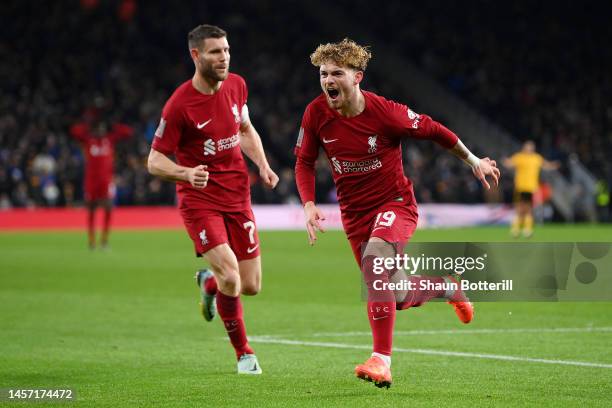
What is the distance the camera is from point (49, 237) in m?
28.0

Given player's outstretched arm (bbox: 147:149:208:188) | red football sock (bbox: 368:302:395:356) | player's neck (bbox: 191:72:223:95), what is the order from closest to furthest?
red football sock (bbox: 368:302:395:356) → player's outstretched arm (bbox: 147:149:208:188) → player's neck (bbox: 191:72:223:95)

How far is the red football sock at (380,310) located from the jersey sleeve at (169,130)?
6.11 feet

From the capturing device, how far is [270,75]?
127 feet

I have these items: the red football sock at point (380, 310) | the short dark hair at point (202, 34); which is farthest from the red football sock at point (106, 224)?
the red football sock at point (380, 310)

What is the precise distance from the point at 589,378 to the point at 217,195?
3068 mm

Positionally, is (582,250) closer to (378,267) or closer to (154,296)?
(154,296)

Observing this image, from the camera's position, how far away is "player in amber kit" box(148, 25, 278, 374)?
8.50m

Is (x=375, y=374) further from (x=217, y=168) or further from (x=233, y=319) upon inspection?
(x=217, y=168)

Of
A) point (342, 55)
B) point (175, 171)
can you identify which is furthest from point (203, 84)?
point (342, 55)

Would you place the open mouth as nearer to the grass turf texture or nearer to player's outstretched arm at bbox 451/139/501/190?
player's outstretched arm at bbox 451/139/501/190

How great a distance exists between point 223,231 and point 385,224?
1428 millimetres

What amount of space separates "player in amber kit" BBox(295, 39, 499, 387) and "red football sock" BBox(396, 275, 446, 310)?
0.01 m

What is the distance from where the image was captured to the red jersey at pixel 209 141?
8555mm

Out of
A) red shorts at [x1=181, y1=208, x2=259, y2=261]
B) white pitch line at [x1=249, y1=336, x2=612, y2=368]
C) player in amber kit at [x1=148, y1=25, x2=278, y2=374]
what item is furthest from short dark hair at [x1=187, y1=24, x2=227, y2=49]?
white pitch line at [x1=249, y1=336, x2=612, y2=368]
